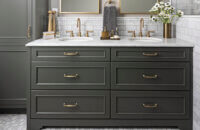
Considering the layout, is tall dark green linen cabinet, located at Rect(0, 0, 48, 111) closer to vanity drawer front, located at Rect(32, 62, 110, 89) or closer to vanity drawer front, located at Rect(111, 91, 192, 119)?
vanity drawer front, located at Rect(32, 62, 110, 89)

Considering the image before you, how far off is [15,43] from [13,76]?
0.37 meters

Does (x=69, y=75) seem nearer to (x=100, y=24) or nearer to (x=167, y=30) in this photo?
(x=100, y=24)

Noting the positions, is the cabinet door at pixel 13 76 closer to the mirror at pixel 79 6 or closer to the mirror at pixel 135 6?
the mirror at pixel 79 6

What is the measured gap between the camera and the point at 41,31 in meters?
3.95

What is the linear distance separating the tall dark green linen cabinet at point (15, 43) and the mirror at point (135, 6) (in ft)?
3.31

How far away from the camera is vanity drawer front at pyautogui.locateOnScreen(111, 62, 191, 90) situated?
3.29 m

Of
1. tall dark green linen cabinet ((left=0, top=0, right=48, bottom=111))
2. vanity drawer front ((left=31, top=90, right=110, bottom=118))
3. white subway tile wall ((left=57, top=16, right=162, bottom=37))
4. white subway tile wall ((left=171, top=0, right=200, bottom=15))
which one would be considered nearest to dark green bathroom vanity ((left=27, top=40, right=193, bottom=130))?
vanity drawer front ((left=31, top=90, right=110, bottom=118))

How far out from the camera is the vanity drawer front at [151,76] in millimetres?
3295

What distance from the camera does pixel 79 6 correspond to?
4.07 m

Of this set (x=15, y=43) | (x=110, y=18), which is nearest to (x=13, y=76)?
(x=15, y=43)

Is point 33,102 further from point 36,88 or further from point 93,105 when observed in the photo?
point 93,105

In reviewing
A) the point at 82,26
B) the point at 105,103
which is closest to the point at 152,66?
the point at 105,103

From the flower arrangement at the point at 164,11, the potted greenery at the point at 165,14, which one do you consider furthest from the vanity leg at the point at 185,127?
the flower arrangement at the point at 164,11

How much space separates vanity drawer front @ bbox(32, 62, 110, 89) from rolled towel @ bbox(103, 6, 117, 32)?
2.91 ft
